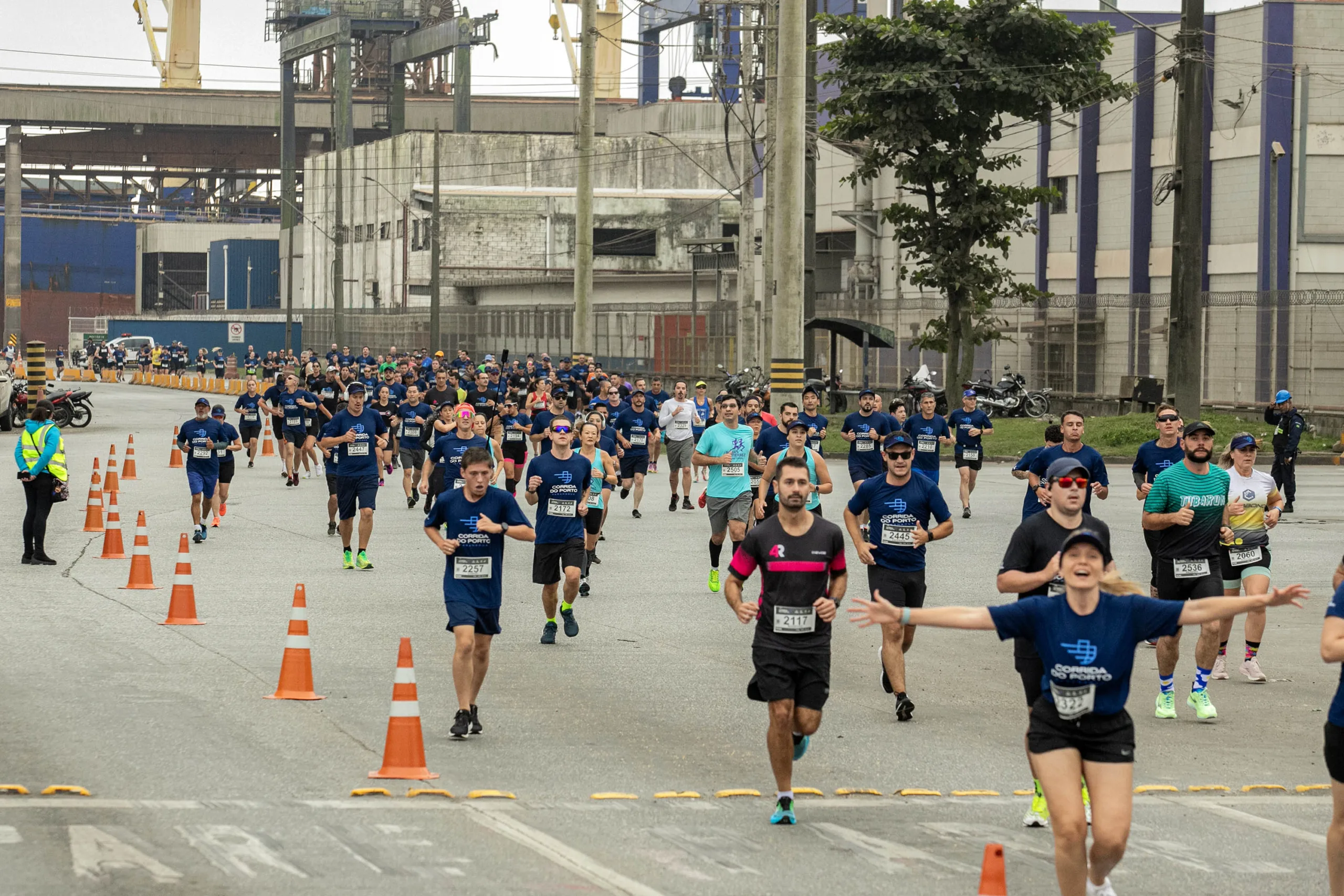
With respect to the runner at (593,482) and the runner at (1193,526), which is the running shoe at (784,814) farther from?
the runner at (593,482)

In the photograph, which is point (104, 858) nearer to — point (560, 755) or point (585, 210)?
point (560, 755)

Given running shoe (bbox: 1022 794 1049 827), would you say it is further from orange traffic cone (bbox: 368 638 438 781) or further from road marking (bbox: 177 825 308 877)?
road marking (bbox: 177 825 308 877)

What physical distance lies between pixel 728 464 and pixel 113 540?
22.0ft

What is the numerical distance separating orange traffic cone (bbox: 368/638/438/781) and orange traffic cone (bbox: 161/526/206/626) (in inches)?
224

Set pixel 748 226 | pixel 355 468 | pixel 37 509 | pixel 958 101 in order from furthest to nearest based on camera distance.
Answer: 1. pixel 748 226
2. pixel 958 101
3. pixel 355 468
4. pixel 37 509

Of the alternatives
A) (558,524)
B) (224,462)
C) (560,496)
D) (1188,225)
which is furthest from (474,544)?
(1188,225)

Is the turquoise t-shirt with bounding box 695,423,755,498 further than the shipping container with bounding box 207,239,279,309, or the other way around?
the shipping container with bounding box 207,239,279,309

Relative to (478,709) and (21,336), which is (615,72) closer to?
(21,336)

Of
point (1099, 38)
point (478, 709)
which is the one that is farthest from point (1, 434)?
point (478, 709)

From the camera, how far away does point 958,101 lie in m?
38.3

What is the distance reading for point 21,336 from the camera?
4360 inches

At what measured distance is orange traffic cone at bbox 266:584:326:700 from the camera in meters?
11.3

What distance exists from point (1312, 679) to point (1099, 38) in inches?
1114

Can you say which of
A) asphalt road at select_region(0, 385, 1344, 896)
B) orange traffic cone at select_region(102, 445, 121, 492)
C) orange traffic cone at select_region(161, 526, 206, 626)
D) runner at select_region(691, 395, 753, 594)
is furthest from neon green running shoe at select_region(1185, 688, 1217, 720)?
orange traffic cone at select_region(102, 445, 121, 492)
